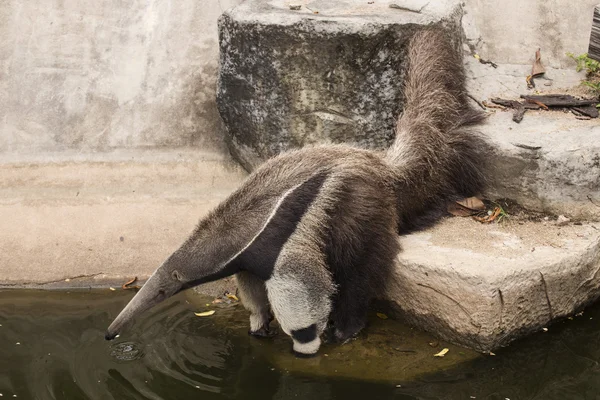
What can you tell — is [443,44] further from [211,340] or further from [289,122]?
[211,340]

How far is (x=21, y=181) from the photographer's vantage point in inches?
308

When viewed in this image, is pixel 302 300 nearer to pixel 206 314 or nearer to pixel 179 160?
pixel 206 314

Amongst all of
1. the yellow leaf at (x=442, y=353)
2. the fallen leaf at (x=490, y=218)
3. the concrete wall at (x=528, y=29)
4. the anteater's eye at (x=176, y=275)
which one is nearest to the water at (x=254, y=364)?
the yellow leaf at (x=442, y=353)

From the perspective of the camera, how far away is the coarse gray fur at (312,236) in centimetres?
568

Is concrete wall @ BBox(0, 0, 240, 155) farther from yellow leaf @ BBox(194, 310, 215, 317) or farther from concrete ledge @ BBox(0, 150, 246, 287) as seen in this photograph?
yellow leaf @ BBox(194, 310, 215, 317)

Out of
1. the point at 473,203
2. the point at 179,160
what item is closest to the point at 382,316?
the point at 473,203

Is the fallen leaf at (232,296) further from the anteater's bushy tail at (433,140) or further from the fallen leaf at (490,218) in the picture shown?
the fallen leaf at (490,218)

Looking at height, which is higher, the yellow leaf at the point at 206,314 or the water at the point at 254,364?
the water at the point at 254,364

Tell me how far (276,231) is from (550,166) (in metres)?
2.31

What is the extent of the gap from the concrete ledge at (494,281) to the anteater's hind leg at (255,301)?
94cm

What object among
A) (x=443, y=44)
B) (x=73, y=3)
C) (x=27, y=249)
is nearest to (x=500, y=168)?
(x=443, y=44)

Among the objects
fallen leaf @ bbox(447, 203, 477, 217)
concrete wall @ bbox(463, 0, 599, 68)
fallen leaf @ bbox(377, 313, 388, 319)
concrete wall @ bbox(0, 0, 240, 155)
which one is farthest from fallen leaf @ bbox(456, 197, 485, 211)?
concrete wall @ bbox(0, 0, 240, 155)

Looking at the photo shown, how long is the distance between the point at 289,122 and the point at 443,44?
1.46m

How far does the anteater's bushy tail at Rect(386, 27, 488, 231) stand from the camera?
21.2ft
